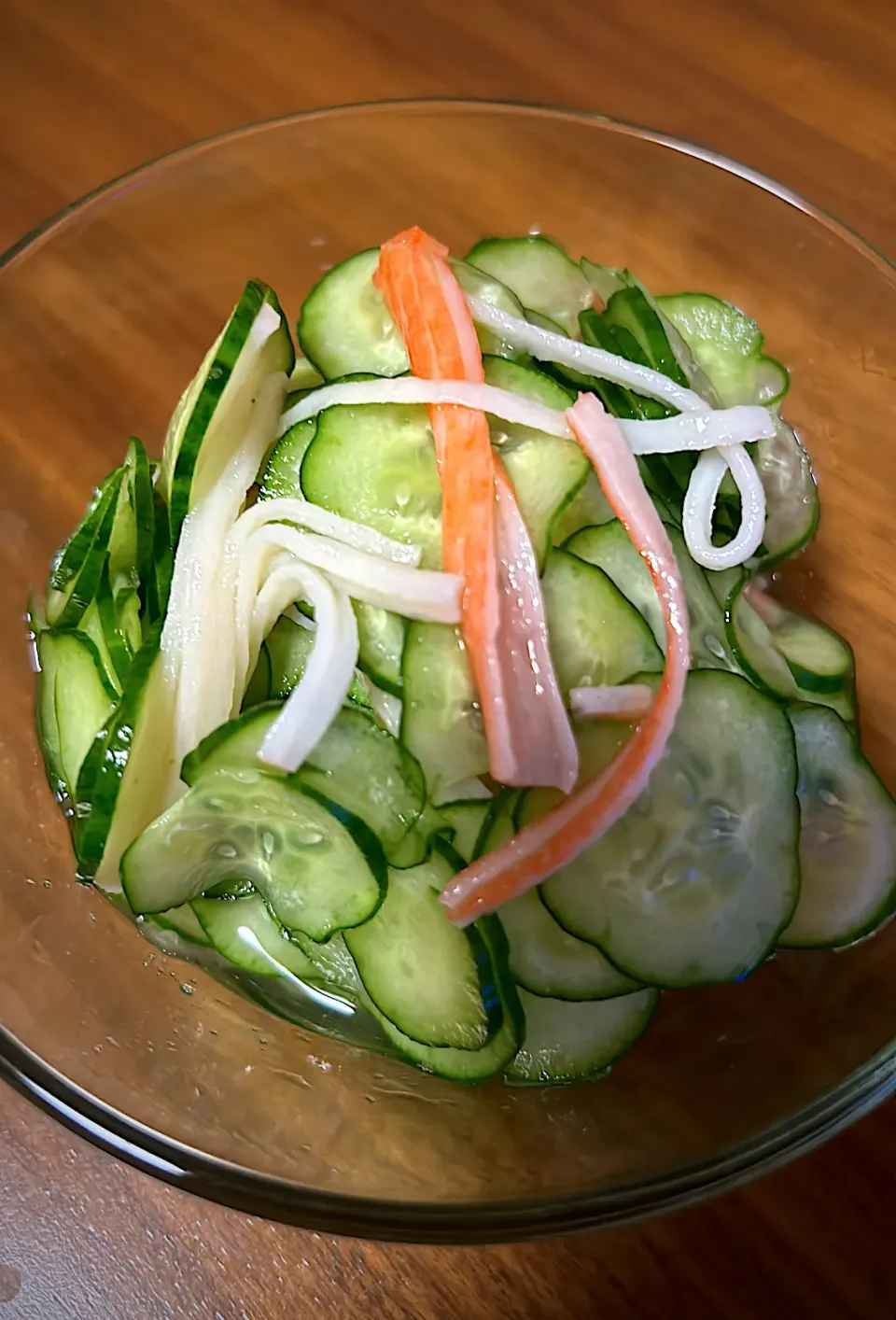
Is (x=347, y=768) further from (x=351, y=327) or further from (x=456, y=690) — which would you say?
(x=351, y=327)

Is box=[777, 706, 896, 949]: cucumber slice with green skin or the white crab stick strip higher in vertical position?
the white crab stick strip

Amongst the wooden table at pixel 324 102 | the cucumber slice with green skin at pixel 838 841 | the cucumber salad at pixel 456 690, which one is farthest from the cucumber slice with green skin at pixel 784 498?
the wooden table at pixel 324 102

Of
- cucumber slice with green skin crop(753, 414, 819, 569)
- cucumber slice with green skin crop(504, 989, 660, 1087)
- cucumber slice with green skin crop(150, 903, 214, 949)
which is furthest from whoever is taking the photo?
cucumber slice with green skin crop(753, 414, 819, 569)

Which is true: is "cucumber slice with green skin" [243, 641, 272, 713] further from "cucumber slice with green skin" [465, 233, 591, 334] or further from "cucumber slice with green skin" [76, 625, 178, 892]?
"cucumber slice with green skin" [465, 233, 591, 334]

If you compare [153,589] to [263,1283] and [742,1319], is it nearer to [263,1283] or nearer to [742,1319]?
[263,1283]

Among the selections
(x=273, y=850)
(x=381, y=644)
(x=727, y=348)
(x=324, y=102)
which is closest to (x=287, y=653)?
(x=381, y=644)

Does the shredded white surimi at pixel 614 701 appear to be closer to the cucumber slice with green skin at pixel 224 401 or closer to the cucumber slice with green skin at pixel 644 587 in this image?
the cucumber slice with green skin at pixel 644 587

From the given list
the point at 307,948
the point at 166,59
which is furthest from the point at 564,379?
the point at 166,59

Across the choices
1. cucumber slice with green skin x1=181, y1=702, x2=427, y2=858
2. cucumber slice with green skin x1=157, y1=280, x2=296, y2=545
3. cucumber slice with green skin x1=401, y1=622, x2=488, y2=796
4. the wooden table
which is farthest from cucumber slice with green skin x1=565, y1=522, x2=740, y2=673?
the wooden table
